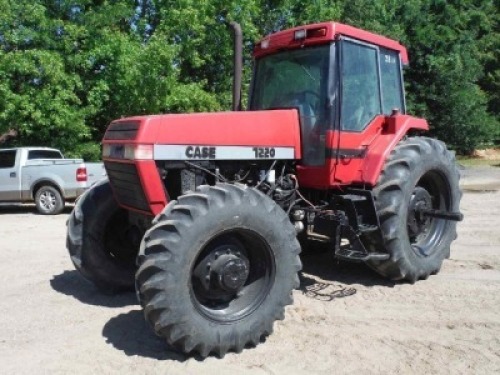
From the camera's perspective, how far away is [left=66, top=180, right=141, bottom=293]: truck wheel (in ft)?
17.6

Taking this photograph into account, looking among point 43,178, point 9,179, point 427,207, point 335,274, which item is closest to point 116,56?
point 43,178

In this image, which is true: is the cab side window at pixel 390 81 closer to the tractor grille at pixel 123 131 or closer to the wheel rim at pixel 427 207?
the wheel rim at pixel 427 207

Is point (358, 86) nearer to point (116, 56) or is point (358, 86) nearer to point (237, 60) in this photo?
point (237, 60)

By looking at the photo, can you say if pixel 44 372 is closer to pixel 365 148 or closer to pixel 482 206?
pixel 365 148

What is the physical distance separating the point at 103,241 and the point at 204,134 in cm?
164

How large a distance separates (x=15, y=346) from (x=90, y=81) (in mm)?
12548

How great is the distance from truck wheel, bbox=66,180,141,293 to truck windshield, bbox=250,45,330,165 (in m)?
1.92

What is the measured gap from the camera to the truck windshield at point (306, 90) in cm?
546

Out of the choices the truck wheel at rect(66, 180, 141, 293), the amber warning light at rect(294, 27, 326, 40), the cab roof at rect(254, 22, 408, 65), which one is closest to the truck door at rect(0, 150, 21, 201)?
the truck wheel at rect(66, 180, 141, 293)

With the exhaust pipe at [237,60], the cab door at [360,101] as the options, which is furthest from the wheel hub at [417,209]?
the exhaust pipe at [237,60]

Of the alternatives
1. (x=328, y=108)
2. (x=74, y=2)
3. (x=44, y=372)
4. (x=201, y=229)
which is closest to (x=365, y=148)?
(x=328, y=108)

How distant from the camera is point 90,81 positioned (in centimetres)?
1581

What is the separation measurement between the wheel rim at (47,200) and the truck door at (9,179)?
2.36 feet

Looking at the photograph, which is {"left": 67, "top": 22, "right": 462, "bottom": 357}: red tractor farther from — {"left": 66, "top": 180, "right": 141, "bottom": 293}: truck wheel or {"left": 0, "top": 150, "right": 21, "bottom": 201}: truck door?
{"left": 0, "top": 150, "right": 21, "bottom": 201}: truck door
